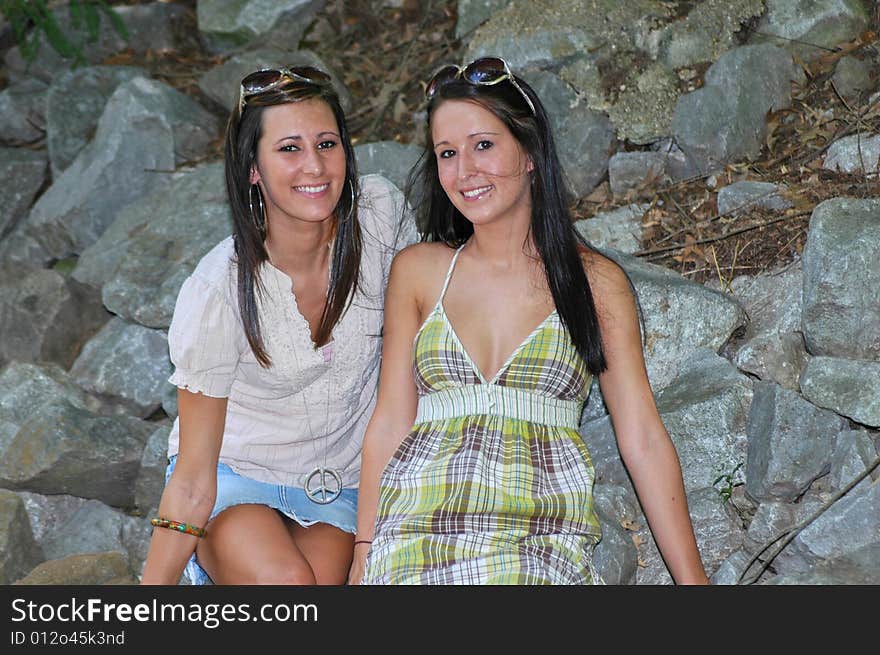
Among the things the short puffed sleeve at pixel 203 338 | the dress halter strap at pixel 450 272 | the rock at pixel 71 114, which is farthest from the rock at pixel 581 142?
the rock at pixel 71 114

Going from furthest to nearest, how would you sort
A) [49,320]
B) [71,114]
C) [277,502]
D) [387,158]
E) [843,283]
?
[71,114], [49,320], [387,158], [843,283], [277,502]

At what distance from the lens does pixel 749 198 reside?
16.3ft

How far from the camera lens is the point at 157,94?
24.2 ft

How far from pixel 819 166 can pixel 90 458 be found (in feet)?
11.3

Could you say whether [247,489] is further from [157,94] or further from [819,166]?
[157,94]

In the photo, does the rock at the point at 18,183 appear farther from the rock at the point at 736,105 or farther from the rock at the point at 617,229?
the rock at the point at 736,105

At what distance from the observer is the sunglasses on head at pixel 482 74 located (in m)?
3.50

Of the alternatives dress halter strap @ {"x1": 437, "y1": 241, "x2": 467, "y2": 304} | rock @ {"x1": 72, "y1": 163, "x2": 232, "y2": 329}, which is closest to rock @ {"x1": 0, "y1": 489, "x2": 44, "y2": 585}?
rock @ {"x1": 72, "y1": 163, "x2": 232, "y2": 329}

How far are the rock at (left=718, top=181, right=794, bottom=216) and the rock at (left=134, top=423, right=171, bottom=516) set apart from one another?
105 inches

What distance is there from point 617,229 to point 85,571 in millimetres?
2663

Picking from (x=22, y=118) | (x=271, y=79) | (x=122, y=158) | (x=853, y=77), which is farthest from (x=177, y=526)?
(x=22, y=118)

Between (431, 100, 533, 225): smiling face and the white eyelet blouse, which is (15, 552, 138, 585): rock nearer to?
the white eyelet blouse

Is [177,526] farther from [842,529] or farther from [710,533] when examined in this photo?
[842,529]

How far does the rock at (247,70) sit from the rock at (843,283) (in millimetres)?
3683
